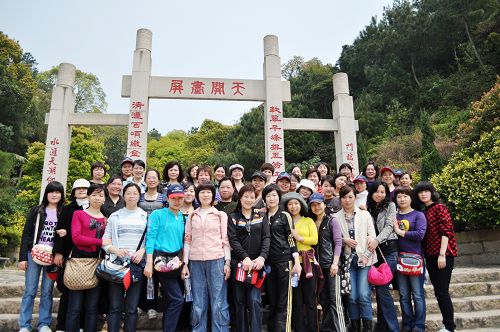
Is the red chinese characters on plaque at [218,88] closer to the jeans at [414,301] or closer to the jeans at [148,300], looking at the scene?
the jeans at [148,300]

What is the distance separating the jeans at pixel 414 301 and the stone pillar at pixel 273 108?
4373 mm

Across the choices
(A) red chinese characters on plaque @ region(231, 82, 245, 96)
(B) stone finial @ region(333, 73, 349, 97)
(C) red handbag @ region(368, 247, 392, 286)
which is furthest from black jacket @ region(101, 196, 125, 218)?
(B) stone finial @ region(333, 73, 349, 97)

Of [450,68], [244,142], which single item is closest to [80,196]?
[244,142]

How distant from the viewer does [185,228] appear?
3.14 m

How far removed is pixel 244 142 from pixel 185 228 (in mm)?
15522

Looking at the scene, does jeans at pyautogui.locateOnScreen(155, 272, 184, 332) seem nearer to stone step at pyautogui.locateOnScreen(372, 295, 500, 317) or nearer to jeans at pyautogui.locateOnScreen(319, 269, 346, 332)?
jeans at pyautogui.locateOnScreen(319, 269, 346, 332)

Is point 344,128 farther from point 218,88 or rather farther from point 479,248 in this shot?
point 479,248

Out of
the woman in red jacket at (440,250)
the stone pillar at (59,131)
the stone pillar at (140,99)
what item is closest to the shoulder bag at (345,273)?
the woman in red jacket at (440,250)

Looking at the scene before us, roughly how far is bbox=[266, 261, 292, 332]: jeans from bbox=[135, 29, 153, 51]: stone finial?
6140 millimetres

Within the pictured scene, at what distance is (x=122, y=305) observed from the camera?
116 inches

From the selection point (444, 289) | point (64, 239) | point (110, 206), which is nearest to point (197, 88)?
point (110, 206)

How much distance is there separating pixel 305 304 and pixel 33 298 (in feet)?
8.21

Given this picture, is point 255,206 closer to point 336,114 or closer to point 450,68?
point 336,114

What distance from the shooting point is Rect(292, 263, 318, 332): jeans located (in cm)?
306
